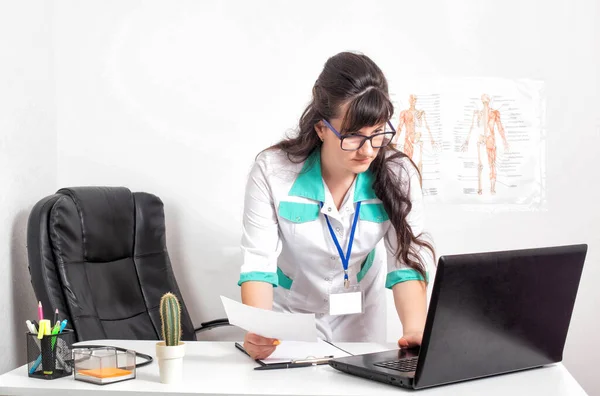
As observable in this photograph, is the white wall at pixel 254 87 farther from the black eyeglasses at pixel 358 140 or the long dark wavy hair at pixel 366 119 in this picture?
the black eyeglasses at pixel 358 140

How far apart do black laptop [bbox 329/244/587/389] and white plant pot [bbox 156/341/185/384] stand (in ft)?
1.17

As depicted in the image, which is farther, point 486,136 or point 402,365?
point 486,136

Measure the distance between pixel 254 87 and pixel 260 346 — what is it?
5.19ft

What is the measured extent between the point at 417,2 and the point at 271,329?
1.89 meters

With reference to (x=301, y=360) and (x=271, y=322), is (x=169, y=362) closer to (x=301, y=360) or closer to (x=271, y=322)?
(x=271, y=322)

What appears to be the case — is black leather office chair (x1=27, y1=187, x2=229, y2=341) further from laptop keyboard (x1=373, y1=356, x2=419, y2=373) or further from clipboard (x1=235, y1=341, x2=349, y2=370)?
laptop keyboard (x1=373, y1=356, x2=419, y2=373)

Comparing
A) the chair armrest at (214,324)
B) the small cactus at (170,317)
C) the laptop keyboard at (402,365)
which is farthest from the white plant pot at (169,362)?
the chair armrest at (214,324)

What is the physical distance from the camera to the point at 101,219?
2.57m

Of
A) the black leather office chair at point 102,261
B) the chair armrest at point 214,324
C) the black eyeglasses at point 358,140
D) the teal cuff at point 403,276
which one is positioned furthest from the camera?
the chair armrest at point 214,324

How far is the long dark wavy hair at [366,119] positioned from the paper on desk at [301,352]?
401mm

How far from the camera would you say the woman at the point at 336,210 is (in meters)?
2.06

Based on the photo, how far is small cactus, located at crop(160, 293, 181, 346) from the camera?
151 cm

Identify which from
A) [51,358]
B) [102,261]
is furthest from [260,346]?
[102,261]

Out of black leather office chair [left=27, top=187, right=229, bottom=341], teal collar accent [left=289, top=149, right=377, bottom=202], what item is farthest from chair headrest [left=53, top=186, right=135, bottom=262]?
teal collar accent [left=289, top=149, right=377, bottom=202]
